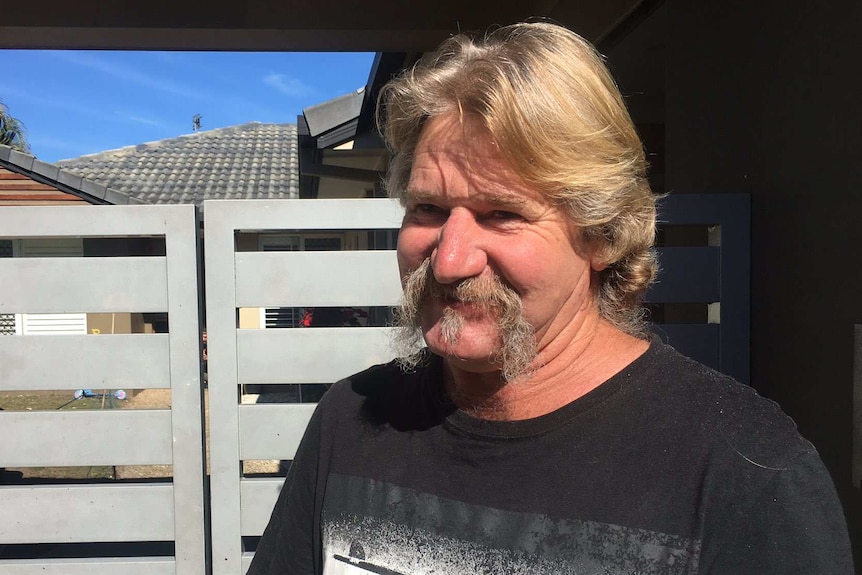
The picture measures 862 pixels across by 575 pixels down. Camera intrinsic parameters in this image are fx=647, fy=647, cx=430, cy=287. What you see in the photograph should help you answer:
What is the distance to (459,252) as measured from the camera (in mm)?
1064

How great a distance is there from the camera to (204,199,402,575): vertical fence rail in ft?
6.61

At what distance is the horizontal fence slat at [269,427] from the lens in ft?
6.68

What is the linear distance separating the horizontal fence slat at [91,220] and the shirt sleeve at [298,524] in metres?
1.00

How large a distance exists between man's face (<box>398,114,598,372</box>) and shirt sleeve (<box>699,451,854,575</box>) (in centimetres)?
38

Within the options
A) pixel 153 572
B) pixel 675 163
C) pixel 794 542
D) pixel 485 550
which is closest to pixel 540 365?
pixel 485 550

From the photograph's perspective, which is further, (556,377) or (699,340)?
(699,340)

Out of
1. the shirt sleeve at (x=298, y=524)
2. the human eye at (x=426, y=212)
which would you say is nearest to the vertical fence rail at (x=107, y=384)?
Result: the shirt sleeve at (x=298, y=524)

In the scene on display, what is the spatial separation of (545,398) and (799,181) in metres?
1.18

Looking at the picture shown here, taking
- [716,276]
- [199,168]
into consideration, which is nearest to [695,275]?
[716,276]

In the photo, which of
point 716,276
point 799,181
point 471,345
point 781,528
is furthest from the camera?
point 716,276

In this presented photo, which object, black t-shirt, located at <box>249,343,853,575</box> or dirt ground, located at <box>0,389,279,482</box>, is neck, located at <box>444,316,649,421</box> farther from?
dirt ground, located at <box>0,389,279,482</box>

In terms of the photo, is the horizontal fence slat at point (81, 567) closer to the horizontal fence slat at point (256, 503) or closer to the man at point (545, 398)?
the horizontal fence slat at point (256, 503)

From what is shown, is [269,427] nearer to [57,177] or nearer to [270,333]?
[270,333]

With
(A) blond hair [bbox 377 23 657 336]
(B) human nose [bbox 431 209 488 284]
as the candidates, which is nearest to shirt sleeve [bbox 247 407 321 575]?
(B) human nose [bbox 431 209 488 284]
